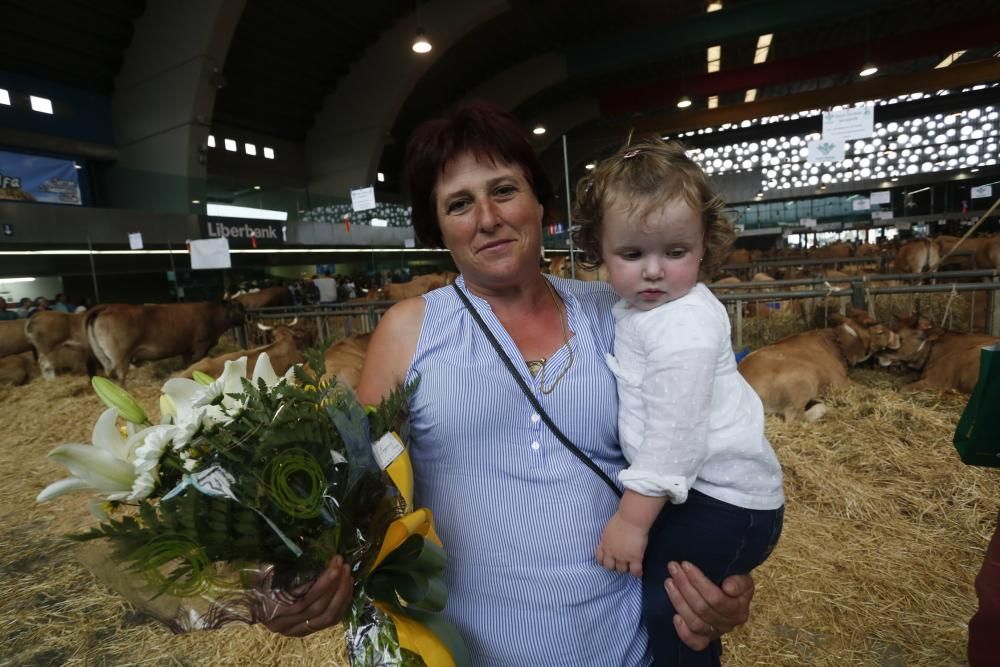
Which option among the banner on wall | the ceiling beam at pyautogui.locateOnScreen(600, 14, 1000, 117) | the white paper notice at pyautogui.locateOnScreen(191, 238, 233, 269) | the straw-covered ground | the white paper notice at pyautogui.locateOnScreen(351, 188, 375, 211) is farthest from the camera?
the ceiling beam at pyautogui.locateOnScreen(600, 14, 1000, 117)

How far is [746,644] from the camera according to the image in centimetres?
237

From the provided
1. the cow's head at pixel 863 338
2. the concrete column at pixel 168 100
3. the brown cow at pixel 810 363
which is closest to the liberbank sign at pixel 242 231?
the concrete column at pixel 168 100

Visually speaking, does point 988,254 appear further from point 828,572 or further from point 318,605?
point 318,605

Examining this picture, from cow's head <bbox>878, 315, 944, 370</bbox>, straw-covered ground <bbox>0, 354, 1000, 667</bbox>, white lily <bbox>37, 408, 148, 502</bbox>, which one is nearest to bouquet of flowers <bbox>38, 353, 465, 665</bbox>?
white lily <bbox>37, 408, 148, 502</bbox>

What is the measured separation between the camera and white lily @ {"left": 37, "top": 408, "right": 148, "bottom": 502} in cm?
79

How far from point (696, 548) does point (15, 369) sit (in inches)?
420

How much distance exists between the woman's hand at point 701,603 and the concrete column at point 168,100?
13903mm

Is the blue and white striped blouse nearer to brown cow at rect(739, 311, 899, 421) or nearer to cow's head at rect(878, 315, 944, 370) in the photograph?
brown cow at rect(739, 311, 899, 421)

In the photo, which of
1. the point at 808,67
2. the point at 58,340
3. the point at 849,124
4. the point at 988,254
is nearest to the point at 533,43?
the point at 808,67

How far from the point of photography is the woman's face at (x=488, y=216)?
123cm

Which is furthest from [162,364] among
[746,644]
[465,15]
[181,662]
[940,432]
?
[465,15]

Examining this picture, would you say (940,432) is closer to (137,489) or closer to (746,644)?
(746,644)

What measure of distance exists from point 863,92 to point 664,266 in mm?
22240

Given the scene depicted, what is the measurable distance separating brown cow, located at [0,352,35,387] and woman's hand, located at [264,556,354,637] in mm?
10163
